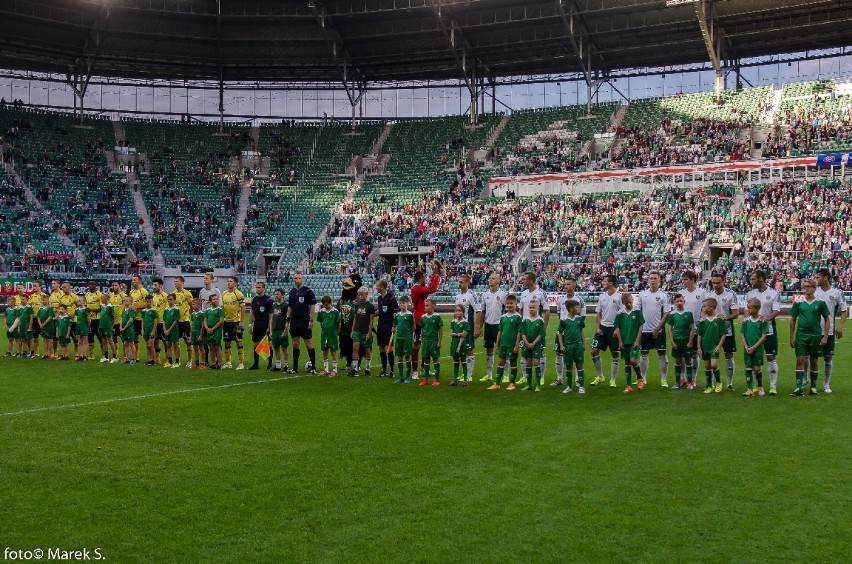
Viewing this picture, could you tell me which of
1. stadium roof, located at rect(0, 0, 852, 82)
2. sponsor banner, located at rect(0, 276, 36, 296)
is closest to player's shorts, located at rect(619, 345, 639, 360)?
sponsor banner, located at rect(0, 276, 36, 296)

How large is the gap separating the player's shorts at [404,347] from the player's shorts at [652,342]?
13.4 feet

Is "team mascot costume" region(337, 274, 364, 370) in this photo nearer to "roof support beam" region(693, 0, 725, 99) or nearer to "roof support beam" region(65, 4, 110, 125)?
"roof support beam" region(693, 0, 725, 99)

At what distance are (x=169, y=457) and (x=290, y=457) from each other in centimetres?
126

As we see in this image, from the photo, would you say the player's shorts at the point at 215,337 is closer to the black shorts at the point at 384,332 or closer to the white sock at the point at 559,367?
the black shorts at the point at 384,332

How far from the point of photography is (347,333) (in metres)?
17.0

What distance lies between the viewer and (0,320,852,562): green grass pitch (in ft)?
20.7

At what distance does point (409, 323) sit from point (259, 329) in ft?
12.4

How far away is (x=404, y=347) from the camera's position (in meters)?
16.0

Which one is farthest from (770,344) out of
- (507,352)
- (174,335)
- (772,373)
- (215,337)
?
(174,335)

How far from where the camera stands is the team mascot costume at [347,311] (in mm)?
16906

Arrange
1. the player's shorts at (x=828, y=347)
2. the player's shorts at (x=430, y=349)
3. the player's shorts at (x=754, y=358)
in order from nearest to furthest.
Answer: the player's shorts at (x=828, y=347) → the player's shorts at (x=754, y=358) → the player's shorts at (x=430, y=349)

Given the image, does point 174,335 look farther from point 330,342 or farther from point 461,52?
point 461,52

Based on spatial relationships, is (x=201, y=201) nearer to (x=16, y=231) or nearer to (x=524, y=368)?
(x=16, y=231)

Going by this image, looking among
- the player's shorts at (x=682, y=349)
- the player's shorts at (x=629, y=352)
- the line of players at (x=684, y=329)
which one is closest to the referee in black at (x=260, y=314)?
the line of players at (x=684, y=329)
